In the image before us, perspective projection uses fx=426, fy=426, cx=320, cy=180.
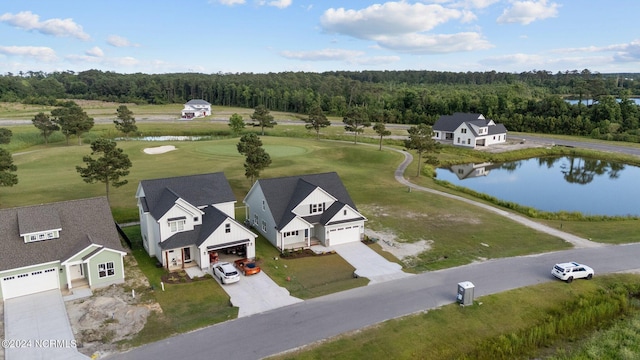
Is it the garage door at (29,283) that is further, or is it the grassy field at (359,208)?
the garage door at (29,283)

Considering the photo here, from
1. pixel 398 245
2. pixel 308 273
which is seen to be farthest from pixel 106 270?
pixel 398 245

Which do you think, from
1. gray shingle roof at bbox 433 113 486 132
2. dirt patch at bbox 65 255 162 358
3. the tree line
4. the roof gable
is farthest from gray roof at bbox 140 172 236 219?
gray shingle roof at bbox 433 113 486 132

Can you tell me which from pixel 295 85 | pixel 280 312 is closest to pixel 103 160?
pixel 280 312

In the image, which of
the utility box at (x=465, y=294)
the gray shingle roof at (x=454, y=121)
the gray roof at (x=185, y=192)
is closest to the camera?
→ the utility box at (x=465, y=294)

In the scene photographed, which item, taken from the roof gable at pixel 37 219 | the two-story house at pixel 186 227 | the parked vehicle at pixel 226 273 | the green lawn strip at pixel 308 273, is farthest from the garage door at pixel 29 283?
the green lawn strip at pixel 308 273

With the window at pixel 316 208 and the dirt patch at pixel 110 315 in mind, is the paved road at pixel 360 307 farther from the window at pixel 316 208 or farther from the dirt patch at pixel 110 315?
the window at pixel 316 208
